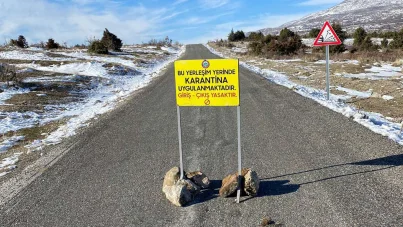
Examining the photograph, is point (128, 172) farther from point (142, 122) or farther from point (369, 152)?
point (369, 152)

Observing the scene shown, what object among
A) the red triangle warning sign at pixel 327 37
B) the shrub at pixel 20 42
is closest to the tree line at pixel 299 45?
the red triangle warning sign at pixel 327 37

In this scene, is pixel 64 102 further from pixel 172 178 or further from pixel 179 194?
pixel 179 194

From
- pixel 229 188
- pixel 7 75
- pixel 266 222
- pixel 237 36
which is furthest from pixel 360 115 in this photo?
pixel 237 36

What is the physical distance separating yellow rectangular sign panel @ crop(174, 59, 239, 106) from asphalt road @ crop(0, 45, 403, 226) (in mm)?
1393

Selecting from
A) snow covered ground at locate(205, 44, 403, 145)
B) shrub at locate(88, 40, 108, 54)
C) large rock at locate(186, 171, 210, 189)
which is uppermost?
shrub at locate(88, 40, 108, 54)

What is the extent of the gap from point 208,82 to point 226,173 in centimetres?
168

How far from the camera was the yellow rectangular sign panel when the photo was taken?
4.29 meters

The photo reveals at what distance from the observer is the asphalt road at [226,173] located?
3982mm

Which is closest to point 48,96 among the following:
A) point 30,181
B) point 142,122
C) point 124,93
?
point 124,93

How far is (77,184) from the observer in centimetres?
515

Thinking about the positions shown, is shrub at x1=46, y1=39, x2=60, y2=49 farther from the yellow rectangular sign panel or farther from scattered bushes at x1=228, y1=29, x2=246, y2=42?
scattered bushes at x1=228, y1=29, x2=246, y2=42

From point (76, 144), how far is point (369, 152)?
6.21 metres

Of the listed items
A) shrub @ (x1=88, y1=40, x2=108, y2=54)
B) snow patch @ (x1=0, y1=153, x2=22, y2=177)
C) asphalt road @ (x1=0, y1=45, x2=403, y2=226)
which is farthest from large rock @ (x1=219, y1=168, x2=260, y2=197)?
shrub @ (x1=88, y1=40, x2=108, y2=54)

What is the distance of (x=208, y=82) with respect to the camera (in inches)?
174
